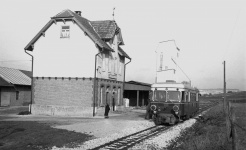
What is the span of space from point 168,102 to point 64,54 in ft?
38.5

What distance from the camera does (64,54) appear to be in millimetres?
25688

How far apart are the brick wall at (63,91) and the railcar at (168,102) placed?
24.1 feet

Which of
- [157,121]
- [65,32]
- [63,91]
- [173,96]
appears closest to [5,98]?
[63,91]

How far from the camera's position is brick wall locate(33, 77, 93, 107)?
24.8 metres

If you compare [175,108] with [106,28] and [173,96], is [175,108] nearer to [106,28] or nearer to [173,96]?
[173,96]

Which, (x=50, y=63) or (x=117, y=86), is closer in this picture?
(x=50, y=63)

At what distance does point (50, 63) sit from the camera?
25984 millimetres

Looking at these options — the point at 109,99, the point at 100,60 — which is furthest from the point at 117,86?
the point at 100,60

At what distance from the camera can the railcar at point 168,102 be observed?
1862cm

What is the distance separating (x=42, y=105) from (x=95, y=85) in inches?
224

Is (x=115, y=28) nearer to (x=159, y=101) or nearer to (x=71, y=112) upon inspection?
(x=71, y=112)

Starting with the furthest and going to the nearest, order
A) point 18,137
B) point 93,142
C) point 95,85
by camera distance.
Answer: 1. point 95,85
2. point 18,137
3. point 93,142

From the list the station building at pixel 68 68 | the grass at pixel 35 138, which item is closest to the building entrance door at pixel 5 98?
the station building at pixel 68 68

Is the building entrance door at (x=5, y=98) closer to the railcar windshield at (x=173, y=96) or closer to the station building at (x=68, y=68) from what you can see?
the station building at (x=68, y=68)
